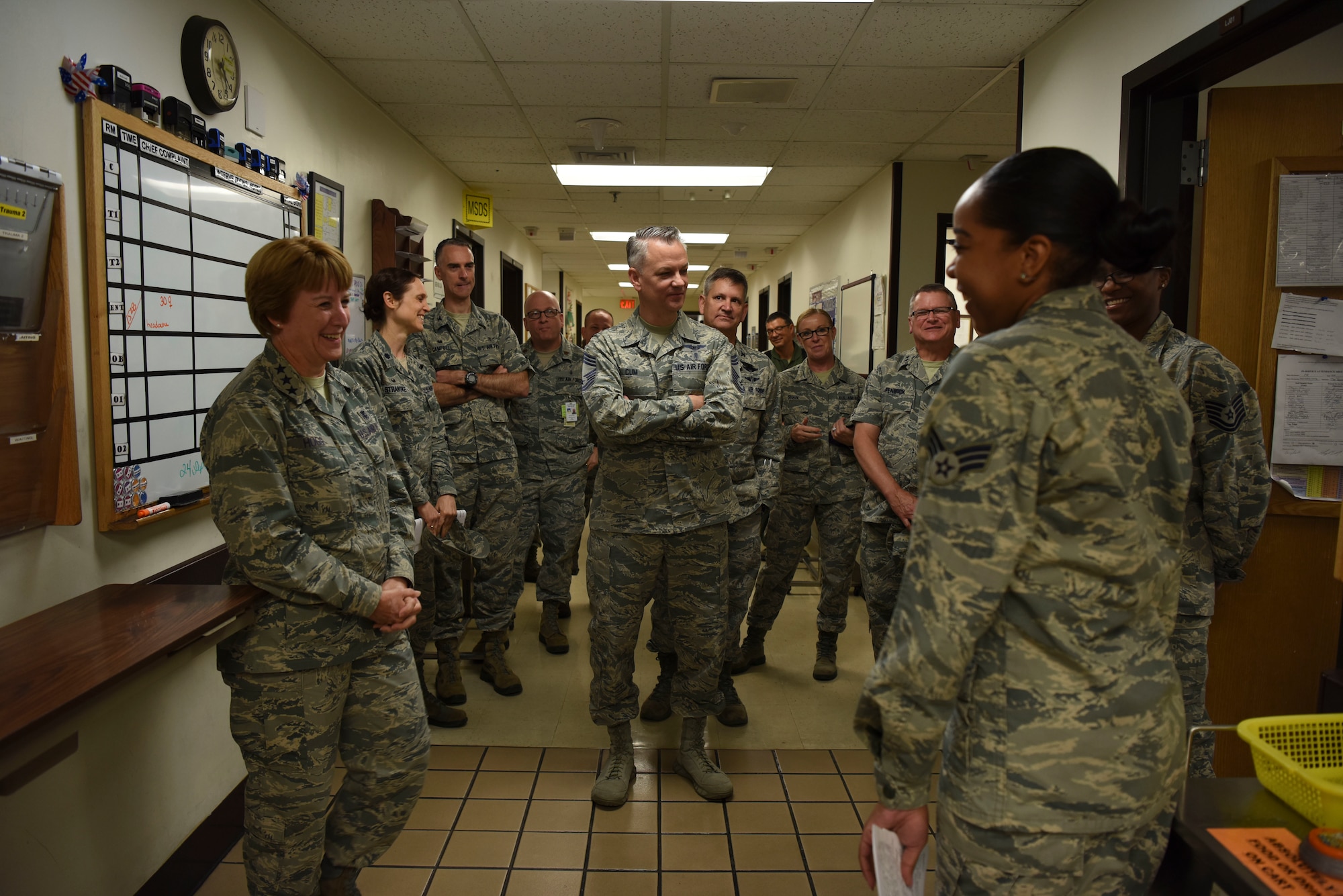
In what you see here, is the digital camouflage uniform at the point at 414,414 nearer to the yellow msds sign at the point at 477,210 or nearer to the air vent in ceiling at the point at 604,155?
the air vent in ceiling at the point at 604,155

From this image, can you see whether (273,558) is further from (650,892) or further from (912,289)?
(912,289)

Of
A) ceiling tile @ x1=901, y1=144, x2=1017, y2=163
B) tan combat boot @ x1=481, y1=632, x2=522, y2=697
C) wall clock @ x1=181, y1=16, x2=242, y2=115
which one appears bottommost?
tan combat boot @ x1=481, y1=632, x2=522, y2=697

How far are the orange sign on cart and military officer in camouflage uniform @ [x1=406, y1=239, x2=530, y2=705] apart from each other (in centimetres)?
278

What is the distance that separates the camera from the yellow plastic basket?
3.59 ft

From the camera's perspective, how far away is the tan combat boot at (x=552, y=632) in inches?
155

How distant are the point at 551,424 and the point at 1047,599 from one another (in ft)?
10.9

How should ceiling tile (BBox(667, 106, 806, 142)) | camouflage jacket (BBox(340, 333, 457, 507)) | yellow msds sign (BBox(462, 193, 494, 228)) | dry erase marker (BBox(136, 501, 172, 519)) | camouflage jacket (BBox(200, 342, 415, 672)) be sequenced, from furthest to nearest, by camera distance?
yellow msds sign (BBox(462, 193, 494, 228))
ceiling tile (BBox(667, 106, 806, 142))
camouflage jacket (BBox(340, 333, 457, 507))
dry erase marker (BBox(136, 501, 172, 519))
camouflage jacket (BBox(200, 342, 415, 672))

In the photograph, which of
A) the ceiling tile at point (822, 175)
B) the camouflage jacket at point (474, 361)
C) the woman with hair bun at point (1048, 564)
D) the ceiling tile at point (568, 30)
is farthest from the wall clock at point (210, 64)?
the ceiling tile at point (822, 175)

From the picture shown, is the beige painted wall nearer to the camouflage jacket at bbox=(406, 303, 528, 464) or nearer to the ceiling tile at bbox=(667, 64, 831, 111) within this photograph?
the camouflage jacket at bbox=(406, 303, 528, 464)

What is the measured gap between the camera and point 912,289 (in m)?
5.29

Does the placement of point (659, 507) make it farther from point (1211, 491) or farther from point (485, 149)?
point (485, 149)

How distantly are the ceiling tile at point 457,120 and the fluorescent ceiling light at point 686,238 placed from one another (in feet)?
12.4

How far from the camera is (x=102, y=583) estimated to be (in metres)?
2.02

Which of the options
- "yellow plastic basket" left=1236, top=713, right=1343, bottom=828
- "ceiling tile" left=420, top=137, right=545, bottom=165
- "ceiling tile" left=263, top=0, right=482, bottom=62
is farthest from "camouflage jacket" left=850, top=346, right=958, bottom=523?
"ceiling tile" left=420, top=137, right=545, bottom=165
